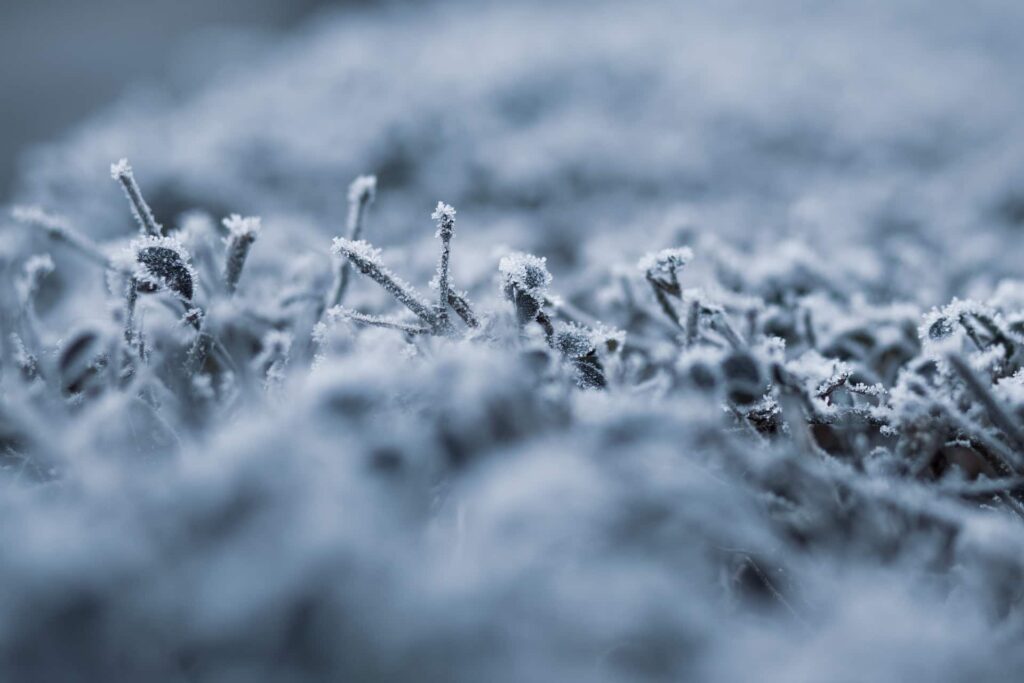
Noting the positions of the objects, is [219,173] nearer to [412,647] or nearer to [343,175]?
[343,175]

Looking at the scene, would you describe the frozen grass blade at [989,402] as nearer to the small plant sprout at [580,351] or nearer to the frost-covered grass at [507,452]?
the frost-covered grass at [507,452]

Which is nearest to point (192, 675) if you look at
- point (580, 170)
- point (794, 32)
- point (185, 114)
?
point (580, 170)

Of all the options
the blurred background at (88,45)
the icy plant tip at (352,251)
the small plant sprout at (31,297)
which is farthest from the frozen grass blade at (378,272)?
the blurred background at (88,45)

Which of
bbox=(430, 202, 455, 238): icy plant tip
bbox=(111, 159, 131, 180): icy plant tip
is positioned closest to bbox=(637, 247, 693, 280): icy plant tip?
bbox=(430, 202, 455, 238): icy plant tip

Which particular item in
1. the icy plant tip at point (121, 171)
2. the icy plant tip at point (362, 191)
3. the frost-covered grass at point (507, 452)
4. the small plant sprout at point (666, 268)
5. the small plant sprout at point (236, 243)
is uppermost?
the icy plant tip at point (362, 191)

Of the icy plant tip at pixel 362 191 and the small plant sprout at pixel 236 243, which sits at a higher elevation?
the icy plant tip at pixel 362 191

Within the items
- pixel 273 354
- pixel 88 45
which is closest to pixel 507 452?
pixel 273 354

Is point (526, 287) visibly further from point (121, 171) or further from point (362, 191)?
point (121, 171)
